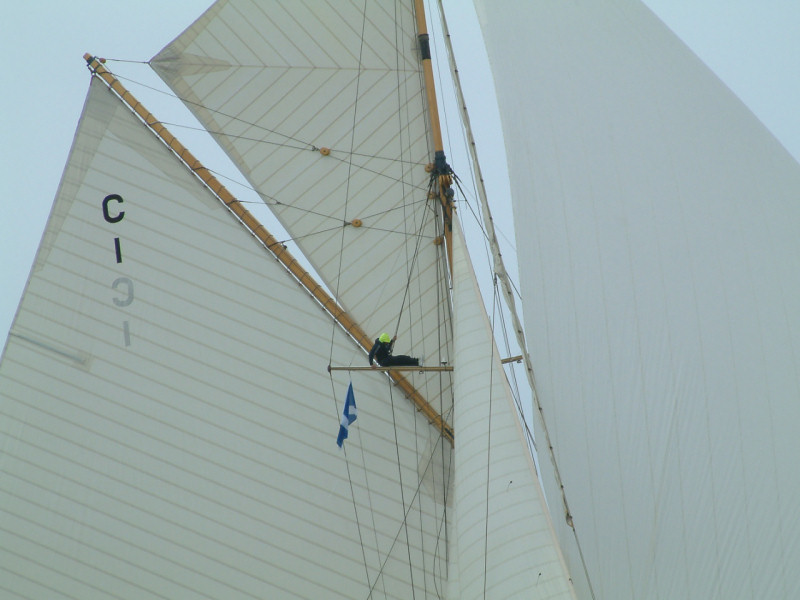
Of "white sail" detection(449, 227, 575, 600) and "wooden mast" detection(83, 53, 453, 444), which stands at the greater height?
"wooden mast" detection(83, 53, 453, 444)

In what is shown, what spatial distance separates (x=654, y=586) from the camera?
9.70 m

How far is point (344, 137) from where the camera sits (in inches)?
527

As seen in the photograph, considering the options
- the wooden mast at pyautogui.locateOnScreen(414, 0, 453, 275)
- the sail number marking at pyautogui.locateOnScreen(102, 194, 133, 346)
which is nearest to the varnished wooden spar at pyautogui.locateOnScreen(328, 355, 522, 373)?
the wooden mast at pyautogui.locateOnScreen(414, 0, 453, 275)

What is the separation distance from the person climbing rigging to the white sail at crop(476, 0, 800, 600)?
2303 mm

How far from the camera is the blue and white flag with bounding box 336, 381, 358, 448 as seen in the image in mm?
12570

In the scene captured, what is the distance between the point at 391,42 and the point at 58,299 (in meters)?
4.75

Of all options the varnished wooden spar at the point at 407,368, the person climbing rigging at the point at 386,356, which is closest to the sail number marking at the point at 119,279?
the varnished wooden spar at the point at 407,368

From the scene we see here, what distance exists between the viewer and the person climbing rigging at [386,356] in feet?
41.1

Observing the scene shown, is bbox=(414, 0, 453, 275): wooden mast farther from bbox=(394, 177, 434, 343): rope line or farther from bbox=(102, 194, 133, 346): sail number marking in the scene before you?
bbox=(102, 194, 133, 346): sail number marking

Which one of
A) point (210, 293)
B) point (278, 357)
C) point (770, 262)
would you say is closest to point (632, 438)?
point (770, 262)

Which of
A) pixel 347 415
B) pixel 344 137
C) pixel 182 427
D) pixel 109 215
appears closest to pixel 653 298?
pixel 347 415

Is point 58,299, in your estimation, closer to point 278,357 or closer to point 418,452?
point 278,357

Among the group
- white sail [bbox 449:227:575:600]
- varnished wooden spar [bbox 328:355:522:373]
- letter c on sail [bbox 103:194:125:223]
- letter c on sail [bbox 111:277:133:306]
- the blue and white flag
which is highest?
letter c on sail [bbox 103:194:125:223]

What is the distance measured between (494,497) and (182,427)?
4.39 metres
